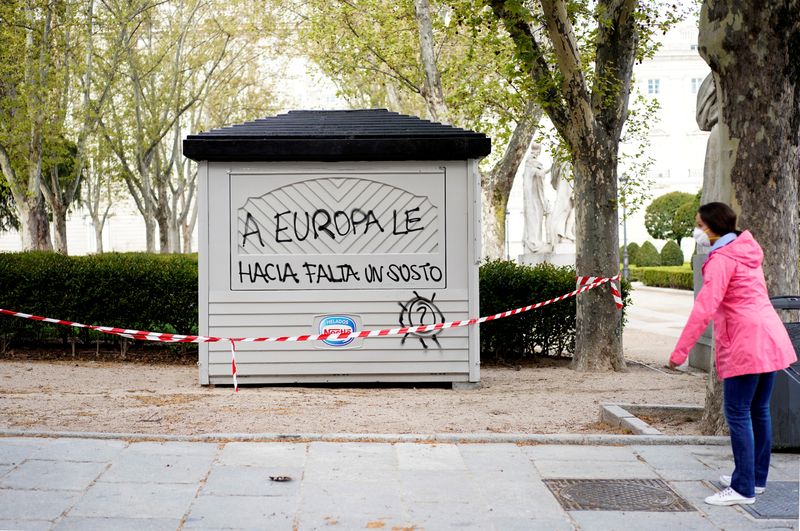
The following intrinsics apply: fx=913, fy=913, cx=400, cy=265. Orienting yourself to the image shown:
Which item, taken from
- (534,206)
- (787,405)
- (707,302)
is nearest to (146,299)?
(787,405)

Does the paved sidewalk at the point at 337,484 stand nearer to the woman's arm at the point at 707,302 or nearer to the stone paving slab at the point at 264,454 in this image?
the stone paving slab at the point at 264,454

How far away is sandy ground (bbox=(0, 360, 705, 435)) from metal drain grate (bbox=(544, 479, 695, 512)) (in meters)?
1.72

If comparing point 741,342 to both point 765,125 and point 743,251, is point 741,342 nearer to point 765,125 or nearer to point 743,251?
point 743,251

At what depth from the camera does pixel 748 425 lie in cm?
513

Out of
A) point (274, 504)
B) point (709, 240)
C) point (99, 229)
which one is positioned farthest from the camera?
point (99, 229)

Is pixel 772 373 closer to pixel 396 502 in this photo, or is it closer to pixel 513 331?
pixel 396 502

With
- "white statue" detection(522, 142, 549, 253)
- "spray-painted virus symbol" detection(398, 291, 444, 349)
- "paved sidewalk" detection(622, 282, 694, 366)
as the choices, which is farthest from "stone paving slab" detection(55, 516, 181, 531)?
"white statue" detection(522, 142, 549, 253)

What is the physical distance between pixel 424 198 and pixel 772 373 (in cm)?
508

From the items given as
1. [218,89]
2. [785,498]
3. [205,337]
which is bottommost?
[785,498]

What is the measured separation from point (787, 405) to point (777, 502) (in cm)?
117

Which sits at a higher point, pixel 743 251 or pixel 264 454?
pixel 743 251

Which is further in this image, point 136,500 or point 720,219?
point 720,219

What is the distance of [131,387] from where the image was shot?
32.9 feet

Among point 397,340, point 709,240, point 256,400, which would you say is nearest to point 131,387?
point 256,400
